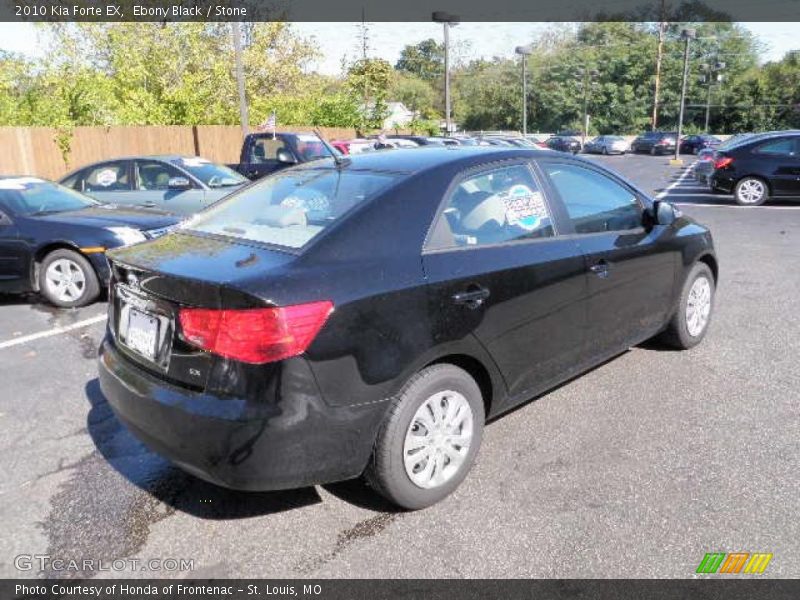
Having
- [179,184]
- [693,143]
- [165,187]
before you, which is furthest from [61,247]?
[693,143]

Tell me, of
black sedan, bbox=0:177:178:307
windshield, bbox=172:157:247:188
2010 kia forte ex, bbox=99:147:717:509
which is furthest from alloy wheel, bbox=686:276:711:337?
windshield, bbox=172:157:247:188

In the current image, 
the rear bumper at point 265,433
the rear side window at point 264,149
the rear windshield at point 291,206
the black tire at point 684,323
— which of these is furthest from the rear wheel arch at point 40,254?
the rear side window at point 264,149

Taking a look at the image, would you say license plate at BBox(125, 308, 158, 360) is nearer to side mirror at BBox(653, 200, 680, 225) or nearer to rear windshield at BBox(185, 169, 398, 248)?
rear windshield at BBox(185, 169, 398, 248)

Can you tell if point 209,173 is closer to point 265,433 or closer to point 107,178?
point 107,178

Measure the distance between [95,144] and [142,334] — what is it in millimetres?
17734

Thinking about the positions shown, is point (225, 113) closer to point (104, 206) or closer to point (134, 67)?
point (134, 67)

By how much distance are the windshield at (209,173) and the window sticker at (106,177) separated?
0.92 metres

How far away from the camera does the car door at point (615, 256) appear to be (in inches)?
147

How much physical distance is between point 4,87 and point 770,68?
191ft

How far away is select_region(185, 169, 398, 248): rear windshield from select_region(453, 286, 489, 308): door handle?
63 cm

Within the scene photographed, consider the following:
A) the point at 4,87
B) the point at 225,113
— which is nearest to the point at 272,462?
the point at 4,87

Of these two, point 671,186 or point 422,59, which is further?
point 422,59

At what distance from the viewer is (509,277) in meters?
3.19

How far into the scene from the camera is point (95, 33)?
28.0m
